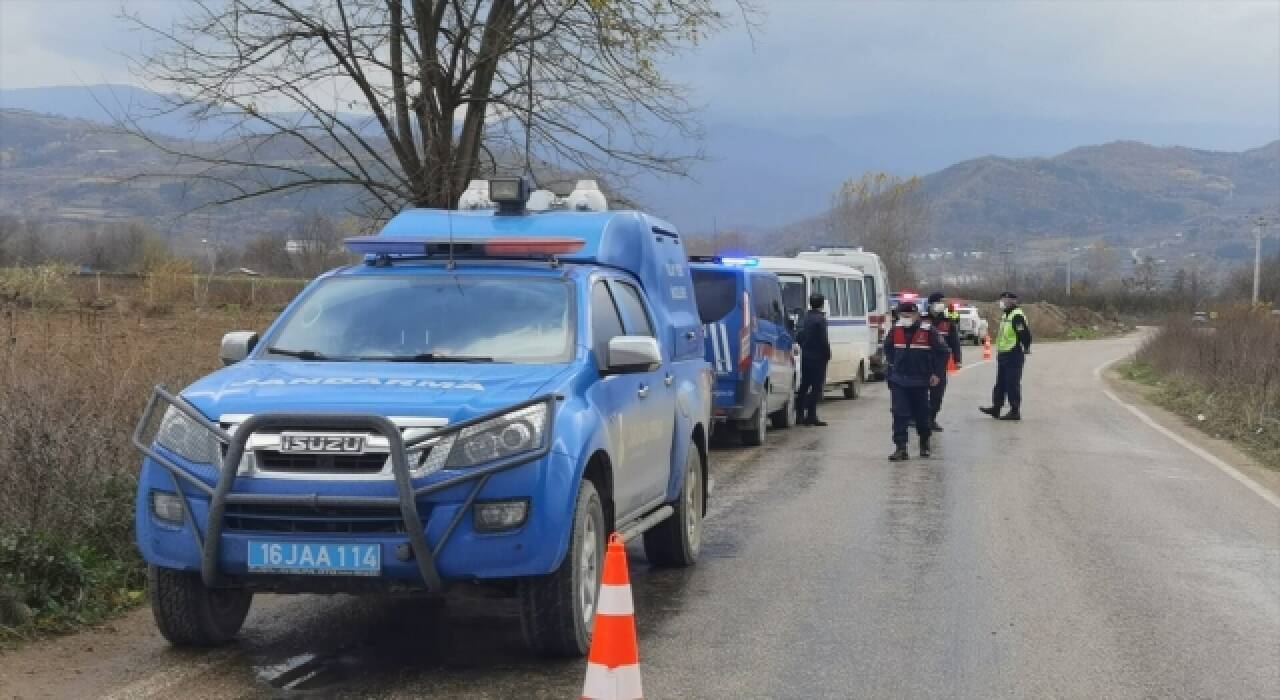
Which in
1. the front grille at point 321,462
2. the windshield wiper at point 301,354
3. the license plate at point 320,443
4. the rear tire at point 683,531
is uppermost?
the windshield wiper at point 301,354

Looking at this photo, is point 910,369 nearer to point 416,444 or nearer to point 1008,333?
point 1008,333

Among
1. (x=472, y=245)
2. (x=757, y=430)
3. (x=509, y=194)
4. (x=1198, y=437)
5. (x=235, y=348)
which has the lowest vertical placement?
(x=1198, y=437)

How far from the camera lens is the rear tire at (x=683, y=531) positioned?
29.3 feet

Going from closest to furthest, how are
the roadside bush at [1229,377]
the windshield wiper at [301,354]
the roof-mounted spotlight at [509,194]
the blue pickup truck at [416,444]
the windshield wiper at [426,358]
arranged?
the blue pickup truck at [416,444] < the windshield wiper at [426,358] < the windshield wiper at [301,354] < the roof-mounted spotlight at [509,194] < the roadside bush at [1229,377]

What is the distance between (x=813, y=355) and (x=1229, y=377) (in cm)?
841

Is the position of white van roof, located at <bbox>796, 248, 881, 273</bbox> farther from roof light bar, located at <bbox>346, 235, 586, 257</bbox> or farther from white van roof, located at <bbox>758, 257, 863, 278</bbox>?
roof light bar, located at <bbox>346, 235, 586, 257</bbox>

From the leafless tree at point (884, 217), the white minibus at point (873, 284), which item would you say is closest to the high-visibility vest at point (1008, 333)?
the white minibus at point (873, 284)

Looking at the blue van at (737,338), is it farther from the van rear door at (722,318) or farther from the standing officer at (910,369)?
the standing officer at (910,369)

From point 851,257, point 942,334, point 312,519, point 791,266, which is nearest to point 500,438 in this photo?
point 312,519

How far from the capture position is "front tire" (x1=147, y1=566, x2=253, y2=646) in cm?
637

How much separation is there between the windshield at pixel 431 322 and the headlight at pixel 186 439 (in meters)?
0.94

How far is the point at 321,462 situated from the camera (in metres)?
5.83

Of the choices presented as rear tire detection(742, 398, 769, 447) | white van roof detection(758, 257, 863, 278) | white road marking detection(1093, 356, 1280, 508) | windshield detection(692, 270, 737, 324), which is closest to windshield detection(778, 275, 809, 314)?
white van roof detection(758, 257, 863, 278)

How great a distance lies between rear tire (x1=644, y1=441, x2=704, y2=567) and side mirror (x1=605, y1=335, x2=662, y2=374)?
195 centimetres
